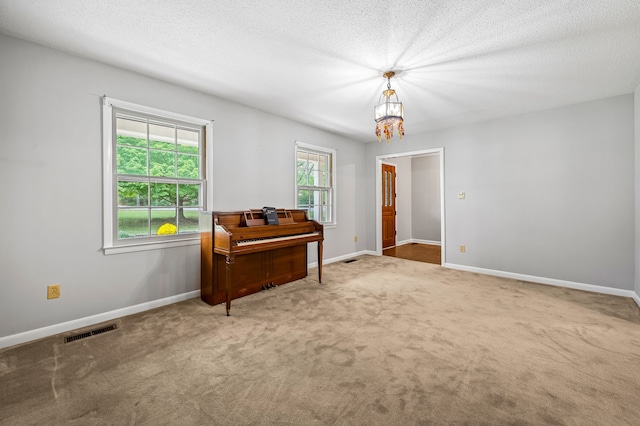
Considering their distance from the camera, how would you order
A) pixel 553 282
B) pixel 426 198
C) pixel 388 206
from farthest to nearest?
pixel 426 198
pixel 388 206
pixel 553 282

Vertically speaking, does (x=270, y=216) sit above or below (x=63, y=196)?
below

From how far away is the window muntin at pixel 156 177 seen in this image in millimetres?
2842

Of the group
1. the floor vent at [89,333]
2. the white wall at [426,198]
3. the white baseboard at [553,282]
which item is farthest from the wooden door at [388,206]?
the floor vent at [89,333]

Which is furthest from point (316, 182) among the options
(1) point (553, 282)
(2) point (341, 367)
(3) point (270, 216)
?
(1) point (553, 282)

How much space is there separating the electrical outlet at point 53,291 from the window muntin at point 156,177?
1.89 ft

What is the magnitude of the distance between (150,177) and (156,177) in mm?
57

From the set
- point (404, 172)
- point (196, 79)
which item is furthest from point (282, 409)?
point (404, 172)

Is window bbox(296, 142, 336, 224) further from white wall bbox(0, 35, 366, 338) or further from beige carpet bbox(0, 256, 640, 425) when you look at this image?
beige carpet bbox(0, 256, 640, 425)

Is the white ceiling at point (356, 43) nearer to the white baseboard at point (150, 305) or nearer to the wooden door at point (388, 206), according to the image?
the white baseboard at point (150, 305)

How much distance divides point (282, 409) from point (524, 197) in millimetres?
4375

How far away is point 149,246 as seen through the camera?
2.94 m

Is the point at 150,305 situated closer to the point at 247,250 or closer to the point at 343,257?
the point at 247,250

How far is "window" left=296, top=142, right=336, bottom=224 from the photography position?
Answer: 4770mm

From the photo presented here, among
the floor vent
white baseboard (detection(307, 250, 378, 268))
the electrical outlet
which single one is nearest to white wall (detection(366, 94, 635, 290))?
white baseboard (detection(307, 250, 378, 268))
